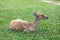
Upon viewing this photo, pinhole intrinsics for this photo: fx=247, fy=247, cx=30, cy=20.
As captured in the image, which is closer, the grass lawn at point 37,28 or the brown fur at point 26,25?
the grass lawn at point 37,28

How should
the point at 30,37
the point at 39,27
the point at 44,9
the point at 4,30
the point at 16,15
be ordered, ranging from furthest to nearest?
the point at 44,9
the point at 16,15
the point at 39,27
the point at 4,30
the point at 30,37

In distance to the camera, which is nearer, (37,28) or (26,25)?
(26,25)

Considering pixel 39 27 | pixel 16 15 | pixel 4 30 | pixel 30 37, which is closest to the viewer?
pixel 30 37

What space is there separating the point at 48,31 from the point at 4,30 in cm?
140

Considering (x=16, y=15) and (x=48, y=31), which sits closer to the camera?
(x=48, y=31)

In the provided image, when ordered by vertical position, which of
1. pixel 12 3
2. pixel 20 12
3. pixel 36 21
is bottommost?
pixel 36 21

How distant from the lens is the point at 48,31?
25.9 ft

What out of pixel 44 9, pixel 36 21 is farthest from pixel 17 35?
pixel 44 9

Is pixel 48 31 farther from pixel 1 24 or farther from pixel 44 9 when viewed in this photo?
pixel 44 9

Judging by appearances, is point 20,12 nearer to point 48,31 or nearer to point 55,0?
point 48,31

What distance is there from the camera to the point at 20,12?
11.2 meters

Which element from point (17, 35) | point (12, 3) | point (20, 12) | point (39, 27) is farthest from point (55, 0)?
point (17, 35)

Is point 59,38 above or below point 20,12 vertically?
below

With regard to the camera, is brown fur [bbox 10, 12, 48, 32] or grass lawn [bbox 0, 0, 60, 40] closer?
grass lawn [bbox 0, 0, 60, 40]
